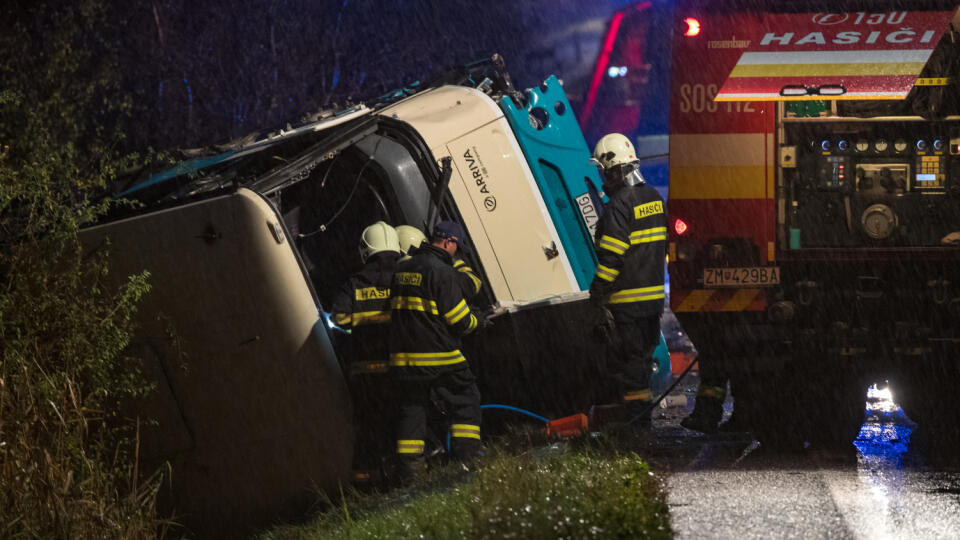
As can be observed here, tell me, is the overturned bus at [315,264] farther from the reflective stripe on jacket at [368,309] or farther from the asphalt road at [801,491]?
the asphalt road at [801,491]

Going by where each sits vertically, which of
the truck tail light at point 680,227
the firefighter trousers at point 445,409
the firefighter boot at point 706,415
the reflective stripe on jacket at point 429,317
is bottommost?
the firefighter boot at point 706,415

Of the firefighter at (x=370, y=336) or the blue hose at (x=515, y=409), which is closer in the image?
the firefighter at (x=370, y=336)

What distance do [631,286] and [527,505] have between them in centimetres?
287

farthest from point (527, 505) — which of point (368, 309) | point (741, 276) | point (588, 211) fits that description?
point (588, 211)

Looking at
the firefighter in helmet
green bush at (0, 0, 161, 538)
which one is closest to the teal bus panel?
the firefighter in helmet

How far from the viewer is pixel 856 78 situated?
643 cm

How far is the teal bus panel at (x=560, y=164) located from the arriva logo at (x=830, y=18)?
88.7 inches

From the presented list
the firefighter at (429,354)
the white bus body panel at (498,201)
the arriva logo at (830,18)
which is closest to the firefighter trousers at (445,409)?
the firefighter at (429,354)

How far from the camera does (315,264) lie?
8.04 meters

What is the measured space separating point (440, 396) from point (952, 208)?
3.08m

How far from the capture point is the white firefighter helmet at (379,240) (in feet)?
23.5

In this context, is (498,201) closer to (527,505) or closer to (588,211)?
(588,211)

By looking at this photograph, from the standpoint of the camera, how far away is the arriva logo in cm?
641

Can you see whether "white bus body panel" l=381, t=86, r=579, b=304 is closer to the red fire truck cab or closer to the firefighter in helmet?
the firefighter in helmet
